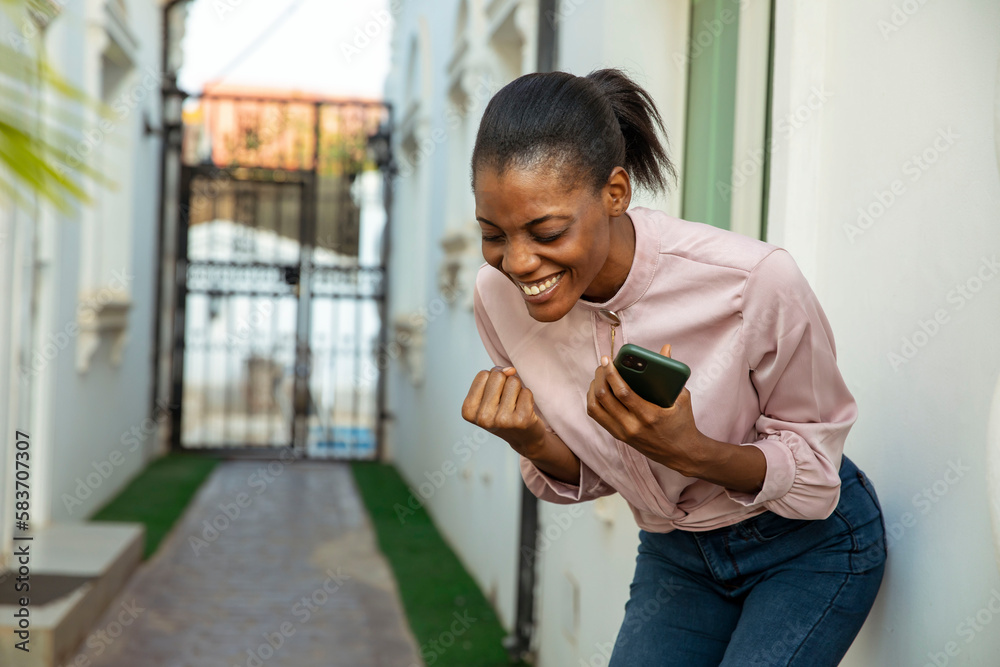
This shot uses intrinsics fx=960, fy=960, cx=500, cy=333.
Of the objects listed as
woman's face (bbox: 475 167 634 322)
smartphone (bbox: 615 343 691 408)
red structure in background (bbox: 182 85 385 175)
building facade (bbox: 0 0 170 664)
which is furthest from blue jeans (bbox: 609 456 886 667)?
red structure in background (bbox: 182 85 385 175)

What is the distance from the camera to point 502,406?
154 centimetres

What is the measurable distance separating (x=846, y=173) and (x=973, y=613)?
0.96 metres

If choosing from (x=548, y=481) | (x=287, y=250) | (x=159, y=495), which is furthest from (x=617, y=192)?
(x=287, y=250)

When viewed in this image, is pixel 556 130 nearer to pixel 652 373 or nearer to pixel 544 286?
pixel 544 286

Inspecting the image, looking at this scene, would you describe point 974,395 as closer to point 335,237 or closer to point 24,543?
point 24,543

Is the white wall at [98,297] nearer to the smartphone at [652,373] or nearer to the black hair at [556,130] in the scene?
the black hair at [556,130]

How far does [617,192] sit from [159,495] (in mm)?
7289

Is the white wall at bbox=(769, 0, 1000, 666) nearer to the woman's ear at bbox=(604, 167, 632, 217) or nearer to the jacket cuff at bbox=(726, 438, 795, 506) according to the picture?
the jacket cuff at bbox=(726, 438, 795, 506)

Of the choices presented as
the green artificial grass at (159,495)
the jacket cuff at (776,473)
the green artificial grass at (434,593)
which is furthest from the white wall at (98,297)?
the jacket cuff at (776,473)

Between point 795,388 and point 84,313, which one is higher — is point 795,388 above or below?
above

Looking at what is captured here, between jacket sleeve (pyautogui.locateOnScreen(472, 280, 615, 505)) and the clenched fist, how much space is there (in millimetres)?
181

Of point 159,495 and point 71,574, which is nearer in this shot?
point 71,574

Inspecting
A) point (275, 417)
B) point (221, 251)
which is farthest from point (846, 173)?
point (275, 417)

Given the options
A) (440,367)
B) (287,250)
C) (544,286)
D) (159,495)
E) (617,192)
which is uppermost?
(287,250)
